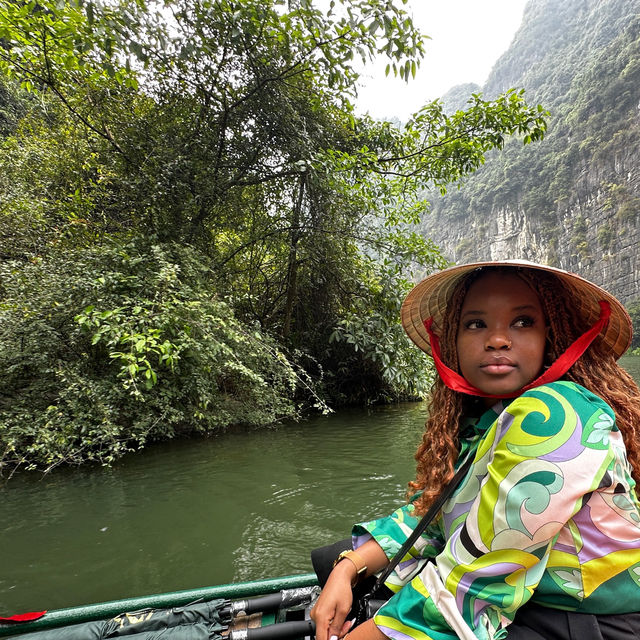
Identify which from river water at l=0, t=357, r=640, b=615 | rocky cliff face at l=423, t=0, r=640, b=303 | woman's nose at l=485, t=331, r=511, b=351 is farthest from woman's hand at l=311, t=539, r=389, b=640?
rocky cliff face at l=423, t=0, r=640, b=303

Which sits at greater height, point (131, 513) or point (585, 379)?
point (585, 379)

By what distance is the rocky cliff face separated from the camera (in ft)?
139

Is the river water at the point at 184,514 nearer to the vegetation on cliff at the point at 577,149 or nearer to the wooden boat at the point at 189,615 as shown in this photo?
the wooden boat at the point at 189,615

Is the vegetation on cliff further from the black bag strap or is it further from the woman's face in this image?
the black bag strap

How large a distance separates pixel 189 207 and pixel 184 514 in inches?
146

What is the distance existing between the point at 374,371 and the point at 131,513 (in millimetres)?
5679

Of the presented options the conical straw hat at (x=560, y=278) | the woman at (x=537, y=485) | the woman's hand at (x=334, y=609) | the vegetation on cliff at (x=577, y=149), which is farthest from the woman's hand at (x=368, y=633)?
the vegetation on cliff at (x=577, y=149)

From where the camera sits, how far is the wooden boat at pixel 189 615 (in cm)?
147

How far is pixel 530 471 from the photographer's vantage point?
0.69 meters

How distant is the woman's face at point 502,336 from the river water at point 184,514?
8.15ft

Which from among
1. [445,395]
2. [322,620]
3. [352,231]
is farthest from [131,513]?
[352,231]

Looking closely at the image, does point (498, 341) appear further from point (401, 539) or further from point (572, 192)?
point (572, 192)

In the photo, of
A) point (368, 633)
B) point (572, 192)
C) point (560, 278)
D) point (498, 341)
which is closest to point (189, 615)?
point (368, 633)

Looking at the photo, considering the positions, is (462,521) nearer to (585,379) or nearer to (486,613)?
(486,613)
